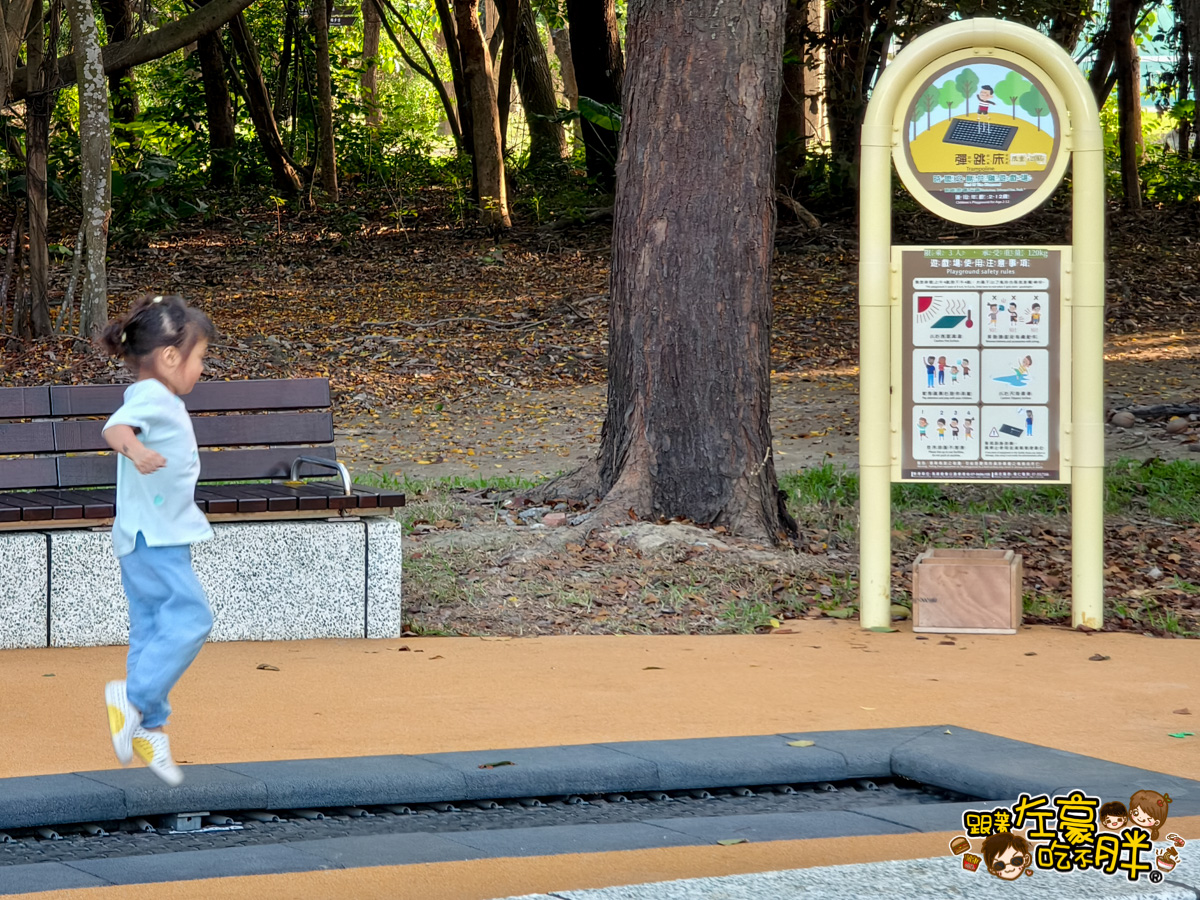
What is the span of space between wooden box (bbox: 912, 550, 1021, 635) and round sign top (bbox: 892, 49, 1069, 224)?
1.70m

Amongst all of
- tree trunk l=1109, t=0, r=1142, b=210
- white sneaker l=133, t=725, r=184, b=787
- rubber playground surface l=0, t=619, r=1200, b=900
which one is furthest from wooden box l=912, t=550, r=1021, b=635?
tree trunk l=1109, t=0, r=1142, b=210

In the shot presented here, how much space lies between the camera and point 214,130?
27172 millimetres

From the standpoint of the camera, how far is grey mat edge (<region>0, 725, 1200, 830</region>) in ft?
13.6

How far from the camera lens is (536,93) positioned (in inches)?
1094

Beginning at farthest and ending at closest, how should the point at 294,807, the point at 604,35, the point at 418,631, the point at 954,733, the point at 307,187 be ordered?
the point at 307,187, the point at 604,35, the point at 418,631, the point at 954,733, the point at 294,807

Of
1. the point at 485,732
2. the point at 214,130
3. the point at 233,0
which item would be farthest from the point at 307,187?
the point at 485,732

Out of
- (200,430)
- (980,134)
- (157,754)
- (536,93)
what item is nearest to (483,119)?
(536,93)

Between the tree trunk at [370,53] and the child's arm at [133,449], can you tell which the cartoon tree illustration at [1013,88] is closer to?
the child's arm at [133,449]

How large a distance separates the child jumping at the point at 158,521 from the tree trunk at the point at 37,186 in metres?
12.3

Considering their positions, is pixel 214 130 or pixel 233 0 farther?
pixel 214 130

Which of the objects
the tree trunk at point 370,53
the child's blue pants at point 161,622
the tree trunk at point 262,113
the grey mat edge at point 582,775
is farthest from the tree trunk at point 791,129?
the child's blue pants at point 161,622

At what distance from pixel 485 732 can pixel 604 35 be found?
71.0 ft

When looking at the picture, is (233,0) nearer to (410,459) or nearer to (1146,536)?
(410,459)

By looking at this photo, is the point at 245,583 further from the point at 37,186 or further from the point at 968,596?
the point at 37,186
